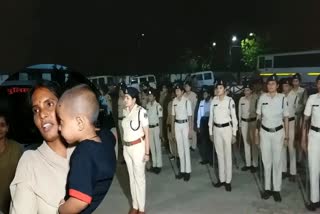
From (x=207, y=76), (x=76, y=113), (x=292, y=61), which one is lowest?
(x=207, y=76)

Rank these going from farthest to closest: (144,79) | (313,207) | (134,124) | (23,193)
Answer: (144,79) < (313,207) < (134,124) < (23,193)

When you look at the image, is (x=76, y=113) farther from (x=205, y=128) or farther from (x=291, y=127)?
(x=205, y=128)

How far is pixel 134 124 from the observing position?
4.80 m

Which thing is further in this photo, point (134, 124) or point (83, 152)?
point (134, 124)

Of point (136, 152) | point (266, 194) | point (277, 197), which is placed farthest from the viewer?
point (266, 194)

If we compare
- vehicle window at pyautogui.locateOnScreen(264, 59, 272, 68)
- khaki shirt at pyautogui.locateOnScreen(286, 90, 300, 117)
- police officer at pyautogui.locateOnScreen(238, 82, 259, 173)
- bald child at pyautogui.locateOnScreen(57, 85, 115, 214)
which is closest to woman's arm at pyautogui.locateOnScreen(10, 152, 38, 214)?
bald child at pyautogui.locateOnScreen(57, 85, 115, 214)

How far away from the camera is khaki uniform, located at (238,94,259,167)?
7125mm

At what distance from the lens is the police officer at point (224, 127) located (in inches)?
230

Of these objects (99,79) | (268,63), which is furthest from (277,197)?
(268,63)

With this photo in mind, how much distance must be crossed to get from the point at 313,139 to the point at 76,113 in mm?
4042

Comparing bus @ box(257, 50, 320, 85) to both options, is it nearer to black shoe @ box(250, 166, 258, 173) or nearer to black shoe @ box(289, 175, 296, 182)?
black shoe @ box(250, 166, 258, 173)

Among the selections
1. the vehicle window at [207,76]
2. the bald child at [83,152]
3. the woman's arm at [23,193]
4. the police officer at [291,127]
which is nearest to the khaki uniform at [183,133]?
the police officer at [291,127]

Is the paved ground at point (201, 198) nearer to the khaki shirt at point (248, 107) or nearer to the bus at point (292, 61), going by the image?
the khaki shirt at point (248, 107)

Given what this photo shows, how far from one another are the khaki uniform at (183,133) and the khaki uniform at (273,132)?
1.63 meters
